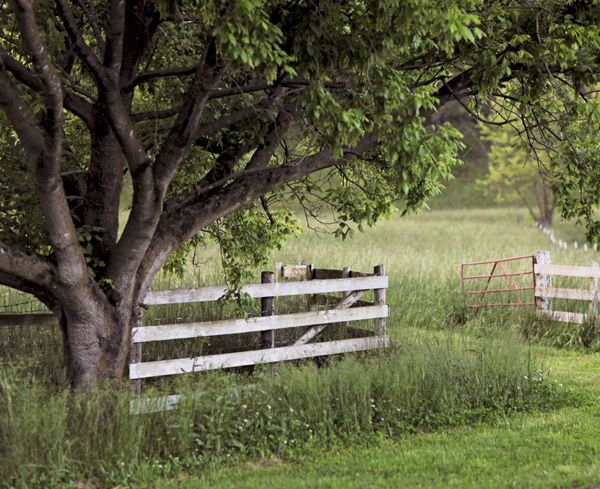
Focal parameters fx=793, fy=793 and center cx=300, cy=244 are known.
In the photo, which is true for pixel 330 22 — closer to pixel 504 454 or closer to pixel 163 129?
pixel 163 129

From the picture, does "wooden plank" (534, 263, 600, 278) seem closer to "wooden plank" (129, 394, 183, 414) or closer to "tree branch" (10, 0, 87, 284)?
"wooden plank" (129, 394, 183, 414)

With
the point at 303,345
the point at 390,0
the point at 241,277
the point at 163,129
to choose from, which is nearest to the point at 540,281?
the point at 303,345

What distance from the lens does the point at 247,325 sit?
32.8 feet

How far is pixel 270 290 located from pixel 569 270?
20.2ft

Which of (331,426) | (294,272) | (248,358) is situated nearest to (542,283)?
(294,272)

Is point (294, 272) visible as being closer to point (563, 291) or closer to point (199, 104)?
point (563, 291)

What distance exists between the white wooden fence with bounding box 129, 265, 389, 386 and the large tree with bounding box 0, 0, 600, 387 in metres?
0.45

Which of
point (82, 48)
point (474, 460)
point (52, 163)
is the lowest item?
point (474, 460)

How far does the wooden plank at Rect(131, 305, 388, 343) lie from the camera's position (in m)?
8.90

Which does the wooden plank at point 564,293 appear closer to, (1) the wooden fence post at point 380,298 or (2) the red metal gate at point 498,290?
(2) the red metal gate at point 498,290

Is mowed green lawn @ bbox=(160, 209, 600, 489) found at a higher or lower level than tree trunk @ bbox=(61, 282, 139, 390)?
lower

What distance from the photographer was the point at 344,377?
28.1ft

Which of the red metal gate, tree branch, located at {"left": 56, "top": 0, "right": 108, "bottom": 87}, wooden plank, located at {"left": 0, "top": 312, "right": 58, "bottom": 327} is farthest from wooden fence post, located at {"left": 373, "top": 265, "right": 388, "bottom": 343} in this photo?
tree branch, located at {"left": 56, "top": 0, "right": 108, "bottom": 87}

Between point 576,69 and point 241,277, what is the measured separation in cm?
469
